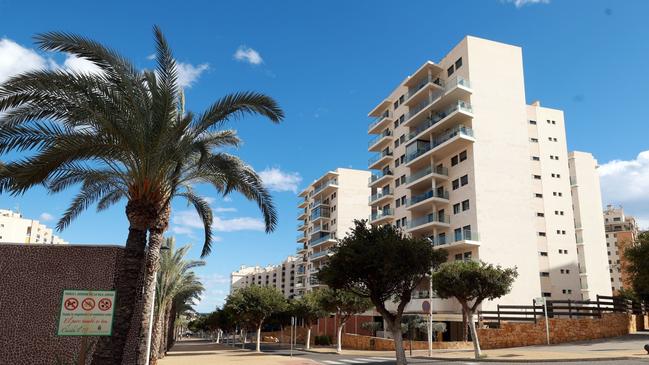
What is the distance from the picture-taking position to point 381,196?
2422 inches

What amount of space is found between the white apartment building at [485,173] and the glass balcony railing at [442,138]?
112 mm

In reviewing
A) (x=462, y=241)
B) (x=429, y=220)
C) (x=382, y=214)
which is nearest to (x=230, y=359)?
(x=462, y=241)

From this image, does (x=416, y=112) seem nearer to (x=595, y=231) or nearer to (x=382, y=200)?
(x=382, y=200)

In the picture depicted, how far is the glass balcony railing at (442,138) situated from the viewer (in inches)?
1807

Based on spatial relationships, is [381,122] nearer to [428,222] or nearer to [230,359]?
[428,222]

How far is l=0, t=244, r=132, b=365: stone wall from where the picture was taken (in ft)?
57.9

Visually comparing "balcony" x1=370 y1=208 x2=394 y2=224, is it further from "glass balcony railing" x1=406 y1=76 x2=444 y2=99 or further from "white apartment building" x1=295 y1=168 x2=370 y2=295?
"white apartment building" x1=295 y1=168 x2=370 y2=295

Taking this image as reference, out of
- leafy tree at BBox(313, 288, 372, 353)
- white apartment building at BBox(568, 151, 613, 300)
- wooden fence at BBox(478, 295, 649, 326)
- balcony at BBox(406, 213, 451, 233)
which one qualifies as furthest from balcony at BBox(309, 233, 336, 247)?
wooden fence at BBox(478, 295, 649, 326)

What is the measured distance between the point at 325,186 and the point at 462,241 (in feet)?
149

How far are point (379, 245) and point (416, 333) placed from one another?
24.3 metres

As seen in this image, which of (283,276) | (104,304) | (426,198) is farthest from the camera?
(283,276)

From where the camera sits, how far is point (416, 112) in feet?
178

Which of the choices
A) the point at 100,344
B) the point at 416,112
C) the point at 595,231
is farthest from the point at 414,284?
the point at 595,231

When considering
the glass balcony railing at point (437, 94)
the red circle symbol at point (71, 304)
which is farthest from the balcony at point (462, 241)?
the red circle symbol at point (71, 304)
